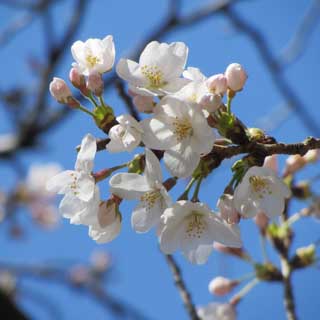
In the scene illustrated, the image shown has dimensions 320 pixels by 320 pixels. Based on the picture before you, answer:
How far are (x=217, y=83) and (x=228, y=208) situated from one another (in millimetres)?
196

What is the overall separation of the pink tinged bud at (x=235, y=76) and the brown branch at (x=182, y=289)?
594 mm

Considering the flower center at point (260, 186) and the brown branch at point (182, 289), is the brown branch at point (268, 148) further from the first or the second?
the brown branch at point (182, 289)

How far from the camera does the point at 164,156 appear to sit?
2.89 ft

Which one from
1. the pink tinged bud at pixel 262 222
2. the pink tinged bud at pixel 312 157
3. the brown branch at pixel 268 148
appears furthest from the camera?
the pink tinged bud at pixel 262 222

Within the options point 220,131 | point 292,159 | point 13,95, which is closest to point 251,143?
point 220,131

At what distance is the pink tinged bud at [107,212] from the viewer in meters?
0.96

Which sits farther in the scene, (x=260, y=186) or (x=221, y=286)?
(x=221, y=286)

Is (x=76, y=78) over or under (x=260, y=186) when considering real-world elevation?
over

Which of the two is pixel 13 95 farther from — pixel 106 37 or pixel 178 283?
pixel 106 37

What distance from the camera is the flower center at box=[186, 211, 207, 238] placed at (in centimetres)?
95

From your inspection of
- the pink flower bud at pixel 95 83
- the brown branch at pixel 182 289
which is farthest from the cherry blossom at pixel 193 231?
the brown branch at pixel 182 289

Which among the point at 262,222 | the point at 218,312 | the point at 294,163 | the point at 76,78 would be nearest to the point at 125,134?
the point at 76,78

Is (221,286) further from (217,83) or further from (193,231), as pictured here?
(217,83)

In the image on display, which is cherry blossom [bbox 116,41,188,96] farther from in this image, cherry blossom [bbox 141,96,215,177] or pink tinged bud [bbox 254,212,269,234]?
pink tinged bud [bbox 254,212,269,234]
